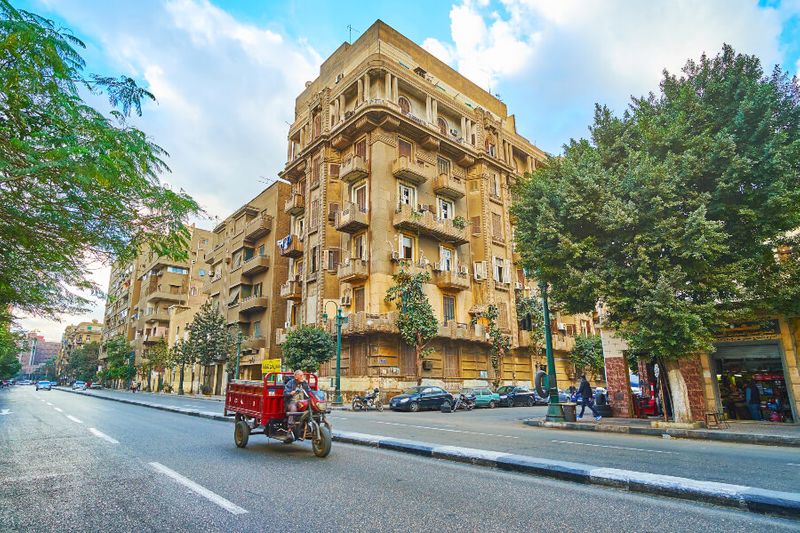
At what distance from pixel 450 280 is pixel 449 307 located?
2355 millimetres

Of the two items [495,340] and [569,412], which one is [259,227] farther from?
[569,412]

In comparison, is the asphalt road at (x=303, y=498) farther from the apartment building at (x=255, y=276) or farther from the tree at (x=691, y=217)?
the apartment building at (x=255, y=276)

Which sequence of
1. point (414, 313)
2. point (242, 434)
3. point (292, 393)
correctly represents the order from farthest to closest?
1. point (414, 313)
2. point (242, 434)
3. point (292, 393)

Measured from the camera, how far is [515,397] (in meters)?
31.0

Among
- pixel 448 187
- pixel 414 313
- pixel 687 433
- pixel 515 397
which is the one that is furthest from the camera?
pixel 448 187

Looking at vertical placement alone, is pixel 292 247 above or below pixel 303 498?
above

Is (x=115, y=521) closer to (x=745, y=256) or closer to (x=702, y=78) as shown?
(x=745, y=256)

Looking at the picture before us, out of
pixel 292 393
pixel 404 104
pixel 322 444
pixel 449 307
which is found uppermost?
pixel 404 104

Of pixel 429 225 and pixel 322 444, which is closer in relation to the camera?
pixel 322 444

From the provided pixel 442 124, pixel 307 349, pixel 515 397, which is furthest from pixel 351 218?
pixel 515 397

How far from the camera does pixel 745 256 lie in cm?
1386

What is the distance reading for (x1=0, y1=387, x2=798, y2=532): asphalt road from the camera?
438cm

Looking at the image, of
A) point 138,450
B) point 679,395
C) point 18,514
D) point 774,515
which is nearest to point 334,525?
point 18,514

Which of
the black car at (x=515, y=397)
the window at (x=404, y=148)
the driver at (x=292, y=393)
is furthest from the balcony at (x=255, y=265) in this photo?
the driver at (x=292, y=393)
